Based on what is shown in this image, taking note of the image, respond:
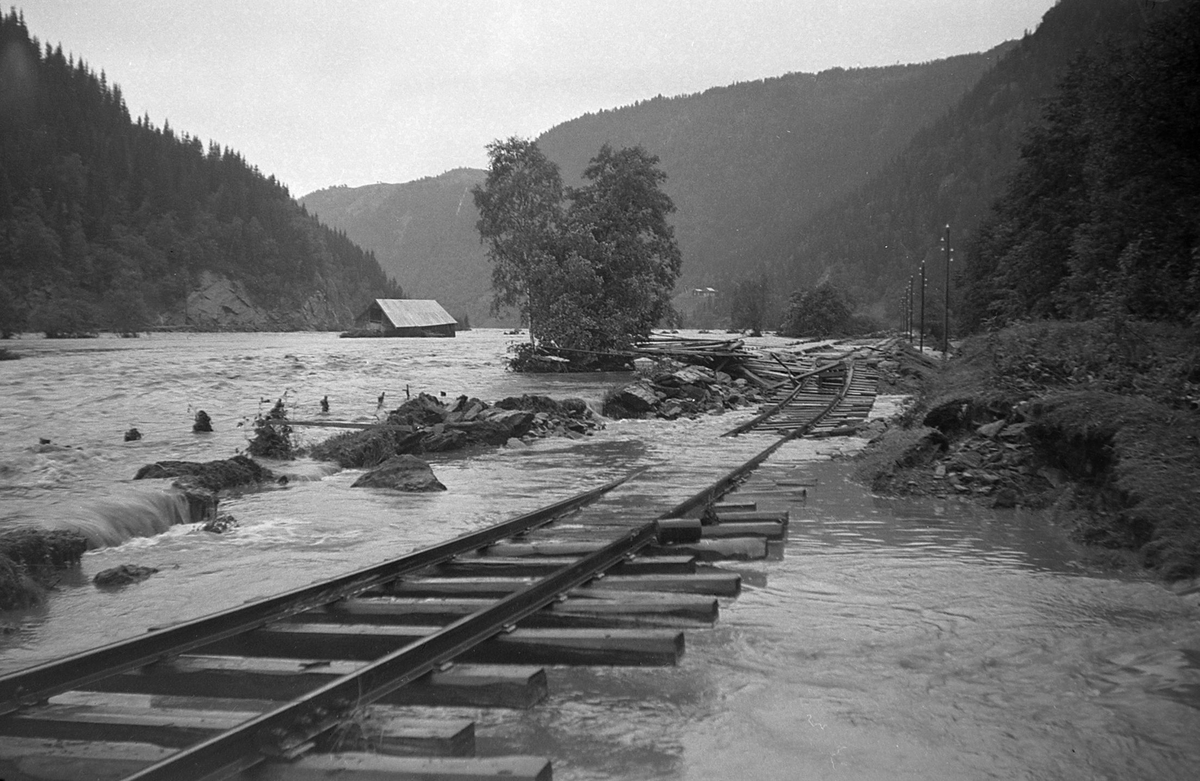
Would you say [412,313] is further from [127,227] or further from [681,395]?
[681,395]

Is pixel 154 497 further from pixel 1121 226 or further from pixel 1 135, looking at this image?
pixel 1 135

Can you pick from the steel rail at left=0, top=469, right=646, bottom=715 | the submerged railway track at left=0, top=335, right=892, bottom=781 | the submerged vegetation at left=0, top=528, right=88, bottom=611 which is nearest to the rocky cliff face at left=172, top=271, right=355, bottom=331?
the submerged vegetation at left=0, top=528, right=88, bottom=611

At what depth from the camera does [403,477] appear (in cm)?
1343

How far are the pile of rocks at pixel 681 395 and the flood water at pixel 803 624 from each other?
366 inches

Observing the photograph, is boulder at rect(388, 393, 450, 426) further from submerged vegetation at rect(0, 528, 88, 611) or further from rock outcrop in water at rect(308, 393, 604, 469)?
submerged vegetation at rect(0, 528, 88, 611)

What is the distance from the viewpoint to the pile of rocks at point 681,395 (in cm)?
2547

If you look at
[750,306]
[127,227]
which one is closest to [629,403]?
[127,227]

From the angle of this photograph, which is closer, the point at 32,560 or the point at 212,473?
the point at 32,560

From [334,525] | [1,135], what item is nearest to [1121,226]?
[334,525]

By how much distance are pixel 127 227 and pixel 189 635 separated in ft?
443

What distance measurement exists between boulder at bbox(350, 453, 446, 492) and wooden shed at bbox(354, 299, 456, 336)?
95.0 metres

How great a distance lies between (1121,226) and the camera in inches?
1005

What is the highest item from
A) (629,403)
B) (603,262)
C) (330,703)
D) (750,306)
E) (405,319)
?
(750,306)

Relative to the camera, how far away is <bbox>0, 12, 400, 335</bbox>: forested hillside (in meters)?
98.4
